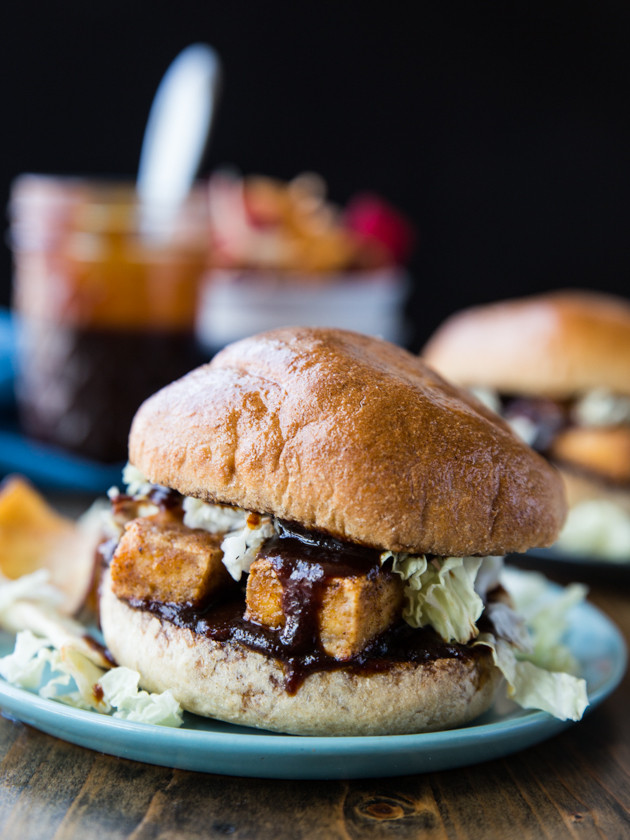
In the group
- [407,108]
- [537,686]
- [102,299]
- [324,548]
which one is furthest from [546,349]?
[407,108]

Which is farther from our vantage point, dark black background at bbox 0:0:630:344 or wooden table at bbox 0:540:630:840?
dark black background at bbox 0:0:630:344

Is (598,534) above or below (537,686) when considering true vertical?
below

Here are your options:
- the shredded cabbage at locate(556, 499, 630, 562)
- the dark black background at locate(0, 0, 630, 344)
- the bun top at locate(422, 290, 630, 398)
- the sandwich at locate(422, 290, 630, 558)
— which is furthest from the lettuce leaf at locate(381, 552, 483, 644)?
the dark black background at locate(0, 0, 630, 344)

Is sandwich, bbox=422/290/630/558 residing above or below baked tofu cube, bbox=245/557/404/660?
below

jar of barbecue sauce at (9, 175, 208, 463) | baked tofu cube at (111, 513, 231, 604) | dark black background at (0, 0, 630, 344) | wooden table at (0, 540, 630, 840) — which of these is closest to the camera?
wooden table at (0, 540, 630, 840)

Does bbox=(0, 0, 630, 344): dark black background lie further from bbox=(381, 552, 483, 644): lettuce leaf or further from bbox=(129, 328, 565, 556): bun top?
bbox=(381, 552, 483, 644): lettuce leaf

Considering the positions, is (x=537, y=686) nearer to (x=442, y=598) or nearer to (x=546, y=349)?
(x=442, y=598)

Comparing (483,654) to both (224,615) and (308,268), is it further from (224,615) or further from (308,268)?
(308,268)
